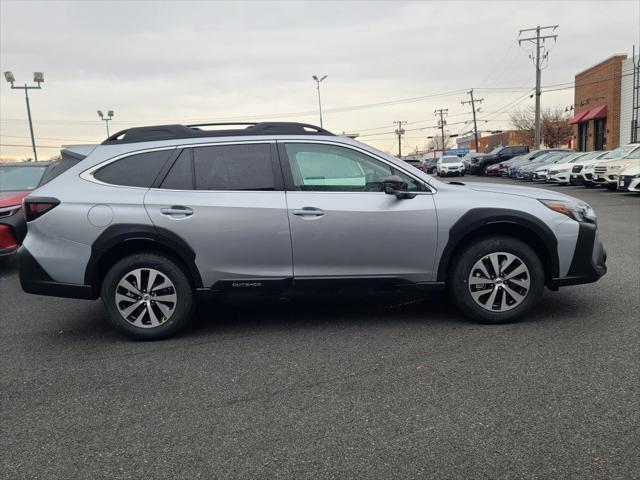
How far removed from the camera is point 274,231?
455cm

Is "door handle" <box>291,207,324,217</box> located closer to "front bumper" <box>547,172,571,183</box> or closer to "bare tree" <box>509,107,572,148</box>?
"front bumper" <box>547,172,571,183</box>

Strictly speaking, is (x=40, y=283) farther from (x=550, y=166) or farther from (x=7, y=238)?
(x=550, y=166)

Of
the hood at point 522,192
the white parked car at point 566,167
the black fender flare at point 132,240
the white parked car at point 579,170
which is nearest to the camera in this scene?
the black fender flare at point 132,240

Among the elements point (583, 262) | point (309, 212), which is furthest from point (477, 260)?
point (309, 212)

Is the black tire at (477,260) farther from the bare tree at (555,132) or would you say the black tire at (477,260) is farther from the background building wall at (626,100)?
the bare tree at (555,132)

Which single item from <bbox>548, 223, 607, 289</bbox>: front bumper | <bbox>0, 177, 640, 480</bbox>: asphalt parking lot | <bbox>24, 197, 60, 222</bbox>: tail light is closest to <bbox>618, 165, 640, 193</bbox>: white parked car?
<bbox>0, 177, 640, 480</bbox>: asphalt parking lot

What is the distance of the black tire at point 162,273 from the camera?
459 cm

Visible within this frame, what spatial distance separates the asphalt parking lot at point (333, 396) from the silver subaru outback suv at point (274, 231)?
1.43 ft

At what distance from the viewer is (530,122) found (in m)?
77.0

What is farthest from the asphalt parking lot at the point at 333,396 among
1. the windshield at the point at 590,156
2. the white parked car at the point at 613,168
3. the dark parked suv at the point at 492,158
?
the dark parked suv at the point at 492,158

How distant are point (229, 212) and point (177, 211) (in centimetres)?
43

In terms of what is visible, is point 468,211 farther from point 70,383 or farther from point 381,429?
point 70,383

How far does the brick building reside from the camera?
37500mm

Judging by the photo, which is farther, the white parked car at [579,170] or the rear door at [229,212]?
the white parked car at [579,170]
